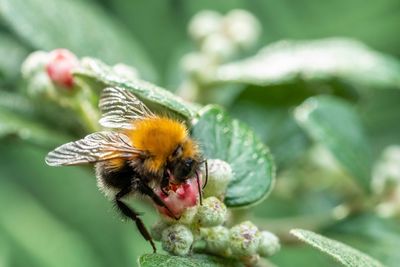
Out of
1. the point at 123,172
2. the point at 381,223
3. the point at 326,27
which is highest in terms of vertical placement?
the point at 326,27

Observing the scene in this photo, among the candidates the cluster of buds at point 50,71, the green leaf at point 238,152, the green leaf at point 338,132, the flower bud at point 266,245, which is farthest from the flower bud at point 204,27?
the flower bud at point 266,245

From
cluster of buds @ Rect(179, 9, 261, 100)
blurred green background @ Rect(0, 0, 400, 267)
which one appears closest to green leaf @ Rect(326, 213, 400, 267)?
blurred green background @ Rect(0, 0, 400, 267)

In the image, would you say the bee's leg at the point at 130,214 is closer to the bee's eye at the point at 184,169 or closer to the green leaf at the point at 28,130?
the bee's eye at the point at 184,169

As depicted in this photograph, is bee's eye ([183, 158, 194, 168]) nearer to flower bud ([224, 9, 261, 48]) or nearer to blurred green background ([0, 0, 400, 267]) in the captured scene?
blurred green background ([0, 0, 400, 267])

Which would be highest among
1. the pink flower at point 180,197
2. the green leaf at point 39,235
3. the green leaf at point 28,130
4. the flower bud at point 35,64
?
the green leaf at point 39,235

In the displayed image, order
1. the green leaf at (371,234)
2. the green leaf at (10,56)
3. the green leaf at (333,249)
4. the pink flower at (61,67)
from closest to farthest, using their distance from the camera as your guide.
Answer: the green leaf at (333,249) < the pink flower at (61,67) < the green leaf at (371,234) < the green leaf at (10,56)

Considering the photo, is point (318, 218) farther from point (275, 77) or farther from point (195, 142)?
point (195, 142)

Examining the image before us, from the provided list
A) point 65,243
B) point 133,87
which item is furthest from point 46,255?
point 133,87
